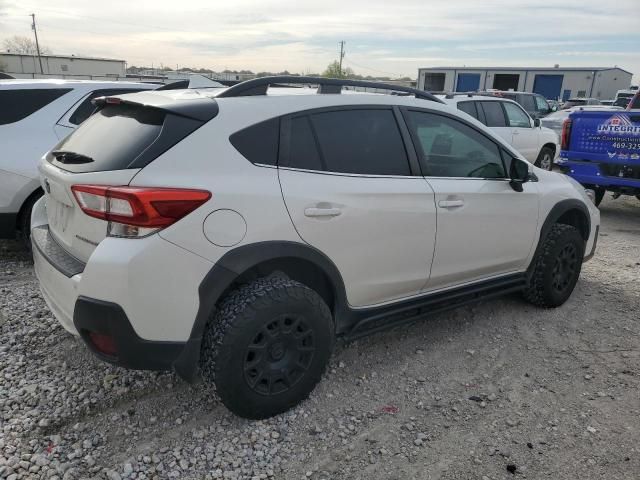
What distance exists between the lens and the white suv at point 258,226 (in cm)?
236

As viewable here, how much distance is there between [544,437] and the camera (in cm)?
279

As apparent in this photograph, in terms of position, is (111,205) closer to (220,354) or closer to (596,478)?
(220,354)

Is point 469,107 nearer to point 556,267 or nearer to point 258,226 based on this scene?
point 556,267

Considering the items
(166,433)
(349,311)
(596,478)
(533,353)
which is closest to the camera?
(596,478)

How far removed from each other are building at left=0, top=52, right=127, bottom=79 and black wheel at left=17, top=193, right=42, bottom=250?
5256cm

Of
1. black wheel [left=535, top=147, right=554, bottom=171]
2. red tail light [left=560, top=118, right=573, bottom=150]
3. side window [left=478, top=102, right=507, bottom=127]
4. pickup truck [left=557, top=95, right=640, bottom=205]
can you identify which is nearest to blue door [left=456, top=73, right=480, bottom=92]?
black wheel [left=535, top=147, right=554, bottom=171]

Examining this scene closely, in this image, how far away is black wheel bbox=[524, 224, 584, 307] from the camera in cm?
419

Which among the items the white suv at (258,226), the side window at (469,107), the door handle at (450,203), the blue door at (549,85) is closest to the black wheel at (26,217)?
the white suv at (258,226)

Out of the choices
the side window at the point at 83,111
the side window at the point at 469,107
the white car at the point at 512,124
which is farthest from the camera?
the white car at the point at 512,124

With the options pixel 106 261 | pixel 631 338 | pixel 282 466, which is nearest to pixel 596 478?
pixel 282 466

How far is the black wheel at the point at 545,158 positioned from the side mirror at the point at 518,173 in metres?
8.41

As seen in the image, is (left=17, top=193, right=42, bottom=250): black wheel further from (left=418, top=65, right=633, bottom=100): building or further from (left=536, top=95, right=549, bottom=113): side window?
(left=418, top=65, right=633, bottom=100): building

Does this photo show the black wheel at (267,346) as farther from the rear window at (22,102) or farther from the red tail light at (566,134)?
the red tail light at (566,134)

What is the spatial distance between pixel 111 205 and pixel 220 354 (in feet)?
2.76
